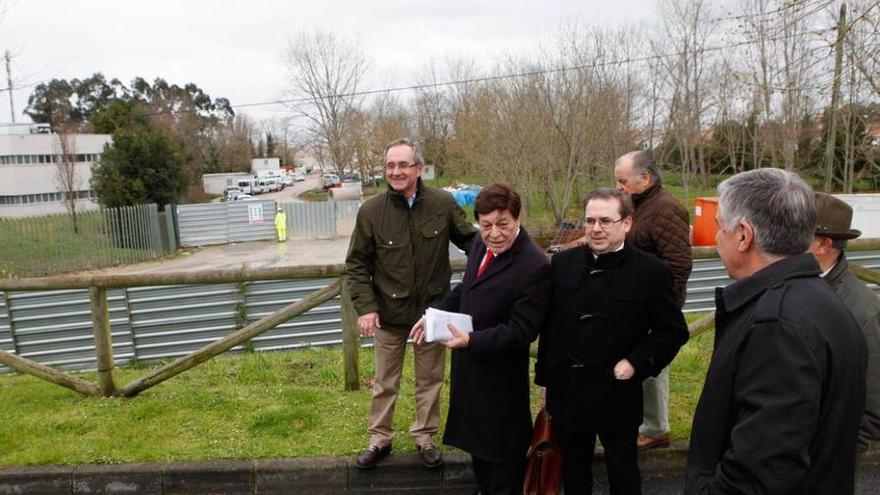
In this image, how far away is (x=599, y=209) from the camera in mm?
2859

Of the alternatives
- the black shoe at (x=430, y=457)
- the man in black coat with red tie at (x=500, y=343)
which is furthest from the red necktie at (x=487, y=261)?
the black shoe at (x=430, y=457)

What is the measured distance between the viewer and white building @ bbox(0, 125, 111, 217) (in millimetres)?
43219

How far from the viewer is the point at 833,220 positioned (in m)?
2.16

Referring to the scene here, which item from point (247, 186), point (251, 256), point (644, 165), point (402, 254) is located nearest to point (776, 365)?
point (644, 165)

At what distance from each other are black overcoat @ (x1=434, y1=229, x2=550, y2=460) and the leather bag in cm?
8

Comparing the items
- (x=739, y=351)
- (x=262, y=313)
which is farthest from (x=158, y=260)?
(x=739, y=351)

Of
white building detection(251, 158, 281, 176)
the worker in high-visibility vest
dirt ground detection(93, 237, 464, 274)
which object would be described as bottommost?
dirt ground detection(93, 237, 464, 274)

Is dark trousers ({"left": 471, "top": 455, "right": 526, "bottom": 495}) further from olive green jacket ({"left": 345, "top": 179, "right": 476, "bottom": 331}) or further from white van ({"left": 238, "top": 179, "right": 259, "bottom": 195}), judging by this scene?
white van ({"left": 238, "top": 179, "right": 259, "bottom": 195})

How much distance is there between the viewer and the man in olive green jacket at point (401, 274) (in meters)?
3.65

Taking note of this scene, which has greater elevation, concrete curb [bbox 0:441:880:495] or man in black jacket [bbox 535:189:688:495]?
man in black jacket [bbox 535:189:688:495]

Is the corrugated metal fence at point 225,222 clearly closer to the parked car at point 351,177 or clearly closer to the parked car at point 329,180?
the parked car at point 351,177

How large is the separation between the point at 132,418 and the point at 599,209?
3616 mm

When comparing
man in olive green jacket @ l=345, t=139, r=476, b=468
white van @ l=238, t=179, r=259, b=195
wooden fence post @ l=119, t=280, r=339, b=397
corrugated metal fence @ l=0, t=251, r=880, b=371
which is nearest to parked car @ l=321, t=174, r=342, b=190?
white van @ l=238, t=179, r=259, b=195

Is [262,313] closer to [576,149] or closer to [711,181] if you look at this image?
[576,149]
